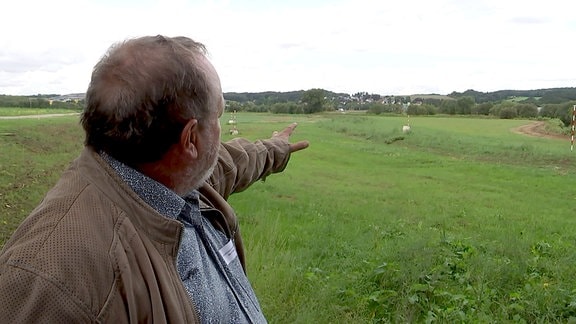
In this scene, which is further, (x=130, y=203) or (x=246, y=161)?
(x=246, y=161)

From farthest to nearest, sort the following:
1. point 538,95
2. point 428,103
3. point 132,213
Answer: point 428,103, point 538,95, point 132,213

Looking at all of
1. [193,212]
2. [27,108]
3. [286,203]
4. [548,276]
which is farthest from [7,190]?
[27,108]

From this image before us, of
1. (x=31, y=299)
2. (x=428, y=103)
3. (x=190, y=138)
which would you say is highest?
(x=190, y=138)

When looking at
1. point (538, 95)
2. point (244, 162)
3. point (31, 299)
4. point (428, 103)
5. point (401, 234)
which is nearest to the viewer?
point (31, 299)

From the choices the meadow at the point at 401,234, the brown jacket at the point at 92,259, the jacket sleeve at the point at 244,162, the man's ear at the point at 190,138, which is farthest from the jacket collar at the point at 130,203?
the meadow at the point at 401,234

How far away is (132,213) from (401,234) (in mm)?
7006

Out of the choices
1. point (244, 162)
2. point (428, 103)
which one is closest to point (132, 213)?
point (244, 162)

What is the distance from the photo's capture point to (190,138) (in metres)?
1.70

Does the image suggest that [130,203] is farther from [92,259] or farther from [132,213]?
[92,259]

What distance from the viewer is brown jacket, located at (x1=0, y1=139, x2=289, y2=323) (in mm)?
1301

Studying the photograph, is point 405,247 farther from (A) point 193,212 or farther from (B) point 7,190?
(B) point 7,190

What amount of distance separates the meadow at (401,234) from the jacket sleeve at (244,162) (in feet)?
2.38

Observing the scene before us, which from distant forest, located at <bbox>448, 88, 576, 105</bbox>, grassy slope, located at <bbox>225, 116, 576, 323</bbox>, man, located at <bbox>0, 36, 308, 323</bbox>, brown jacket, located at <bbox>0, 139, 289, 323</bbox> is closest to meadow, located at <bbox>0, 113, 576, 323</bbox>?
grassy slope, located at <bbox>225, 116, 576, 323</bbox>

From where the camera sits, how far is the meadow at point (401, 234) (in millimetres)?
4844
